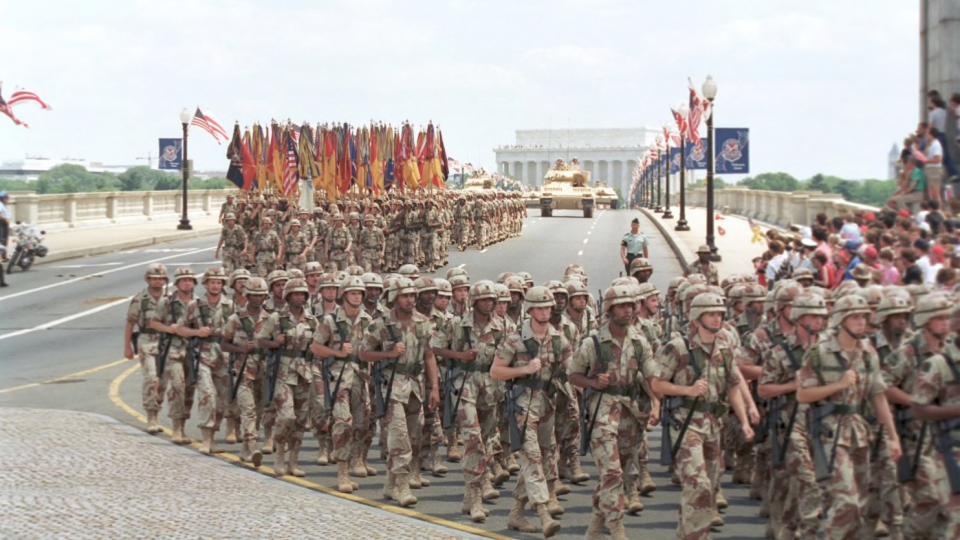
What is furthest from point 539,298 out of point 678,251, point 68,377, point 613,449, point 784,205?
point 784,205

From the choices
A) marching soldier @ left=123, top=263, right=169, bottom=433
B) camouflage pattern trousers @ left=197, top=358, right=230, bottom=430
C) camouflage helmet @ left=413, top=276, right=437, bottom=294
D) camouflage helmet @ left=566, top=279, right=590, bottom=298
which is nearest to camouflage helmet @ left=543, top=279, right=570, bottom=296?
camouflage helmet @ left=566, top=279, right=590, bottom=298

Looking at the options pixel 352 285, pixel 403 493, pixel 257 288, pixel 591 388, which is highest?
pixel 352 285

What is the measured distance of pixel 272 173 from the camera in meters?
49.3

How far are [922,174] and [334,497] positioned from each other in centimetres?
1837

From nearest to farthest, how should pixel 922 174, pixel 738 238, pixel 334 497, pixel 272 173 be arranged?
1. pixel 334 497
2. pixel 922 174
3. pixel 272 173
4. pixel 738 238

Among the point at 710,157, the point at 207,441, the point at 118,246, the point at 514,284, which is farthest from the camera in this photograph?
the point at 118,246

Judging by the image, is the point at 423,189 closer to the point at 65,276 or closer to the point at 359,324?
the point at 65,276

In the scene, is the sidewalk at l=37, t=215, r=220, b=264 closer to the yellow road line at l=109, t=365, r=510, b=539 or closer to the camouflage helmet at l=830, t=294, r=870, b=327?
the yellow road line at l=109, t=365, r=510, b=539

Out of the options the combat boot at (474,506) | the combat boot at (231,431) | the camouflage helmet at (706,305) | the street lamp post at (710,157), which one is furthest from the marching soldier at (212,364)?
the street lamp post at (710,157)

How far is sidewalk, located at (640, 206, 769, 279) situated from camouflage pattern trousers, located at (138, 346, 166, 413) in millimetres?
20378

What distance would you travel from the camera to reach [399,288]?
14570 mm

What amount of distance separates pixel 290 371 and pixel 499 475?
7.63 ft

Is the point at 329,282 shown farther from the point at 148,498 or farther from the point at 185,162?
the point at 185,162

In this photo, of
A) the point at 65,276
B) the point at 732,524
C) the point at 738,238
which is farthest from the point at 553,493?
the point at 738,238
